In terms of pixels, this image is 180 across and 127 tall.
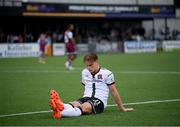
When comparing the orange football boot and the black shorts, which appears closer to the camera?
the orange football boot

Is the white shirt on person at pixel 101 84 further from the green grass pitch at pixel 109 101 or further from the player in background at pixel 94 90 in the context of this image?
the green grass pitch at pixel 109 101

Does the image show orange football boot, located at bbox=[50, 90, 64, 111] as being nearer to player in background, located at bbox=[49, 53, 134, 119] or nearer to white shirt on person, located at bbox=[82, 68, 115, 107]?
player in background, located at bbox=[49, 53, 134, 119]

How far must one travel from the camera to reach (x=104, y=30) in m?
60.2

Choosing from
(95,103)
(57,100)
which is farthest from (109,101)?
(57,100)

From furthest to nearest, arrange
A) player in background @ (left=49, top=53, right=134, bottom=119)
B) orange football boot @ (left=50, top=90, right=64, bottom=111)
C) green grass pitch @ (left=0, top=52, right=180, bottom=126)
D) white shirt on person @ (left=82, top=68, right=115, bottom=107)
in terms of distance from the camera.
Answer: white shirt on person @ (left=82, top=68, right=115, bottom=107), player in background @ (left=49, top=53, right=134, bottom=119), orange football boot @ (left=50, top=90, right=64, bottom=111), green grass pitch @ (left=0, top=52, right=180, bottom=126)

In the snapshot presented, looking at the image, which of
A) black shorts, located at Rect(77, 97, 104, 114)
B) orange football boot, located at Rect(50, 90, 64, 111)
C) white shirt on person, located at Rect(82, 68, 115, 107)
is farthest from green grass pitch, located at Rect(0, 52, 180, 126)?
white shirt on person, located at Rect(82, 68, 115, 107)

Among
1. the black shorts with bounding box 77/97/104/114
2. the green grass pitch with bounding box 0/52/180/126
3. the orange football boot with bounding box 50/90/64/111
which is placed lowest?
the green grass pitch with bounding box 0/52/180/126

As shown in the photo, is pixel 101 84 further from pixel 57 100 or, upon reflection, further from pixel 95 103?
pixel 57 100

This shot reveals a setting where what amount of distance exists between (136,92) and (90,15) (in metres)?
39.0

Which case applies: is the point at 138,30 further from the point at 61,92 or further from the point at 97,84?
the point at 97,84

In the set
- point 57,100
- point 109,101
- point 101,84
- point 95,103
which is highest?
point 101,84

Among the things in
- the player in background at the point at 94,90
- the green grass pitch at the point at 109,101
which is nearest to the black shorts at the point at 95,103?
the player in background at the point at 94,90

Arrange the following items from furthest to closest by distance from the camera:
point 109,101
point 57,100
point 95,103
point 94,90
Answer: point 109,101, point 94,90, point 95,103, point 57,100

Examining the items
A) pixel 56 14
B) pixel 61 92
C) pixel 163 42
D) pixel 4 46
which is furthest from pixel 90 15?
pixel 61 92
